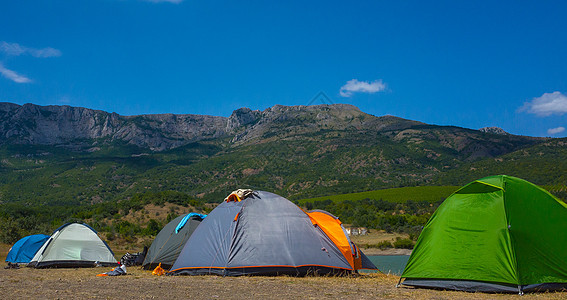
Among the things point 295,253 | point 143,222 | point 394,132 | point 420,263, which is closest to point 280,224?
point 295,253

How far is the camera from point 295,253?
13.2 m

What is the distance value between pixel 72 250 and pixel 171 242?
5005mm

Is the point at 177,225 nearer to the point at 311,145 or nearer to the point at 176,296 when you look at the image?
the point at 176,296

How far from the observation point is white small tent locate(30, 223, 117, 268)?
1769 cm

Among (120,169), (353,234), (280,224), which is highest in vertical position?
(120,169)

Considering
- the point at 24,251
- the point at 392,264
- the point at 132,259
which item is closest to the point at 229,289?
the point at 132,259

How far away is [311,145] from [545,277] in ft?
495

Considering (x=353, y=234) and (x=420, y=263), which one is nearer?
(x=420, y=263)

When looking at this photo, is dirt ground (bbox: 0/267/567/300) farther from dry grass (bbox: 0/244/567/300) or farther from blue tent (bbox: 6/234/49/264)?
blue tent (bbox: 6/234/49/264)

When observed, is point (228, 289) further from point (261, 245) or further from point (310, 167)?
point (310, 167)

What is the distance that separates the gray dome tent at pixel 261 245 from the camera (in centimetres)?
1297

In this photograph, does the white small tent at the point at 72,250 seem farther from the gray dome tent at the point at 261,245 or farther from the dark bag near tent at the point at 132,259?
the gray dome tent at the point at 261,245

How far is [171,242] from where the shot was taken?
16438 millimetres

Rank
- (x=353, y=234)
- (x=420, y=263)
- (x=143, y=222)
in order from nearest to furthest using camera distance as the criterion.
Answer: (x=420, y=263) < (x=143, y=222) < (x=353, y=234)
